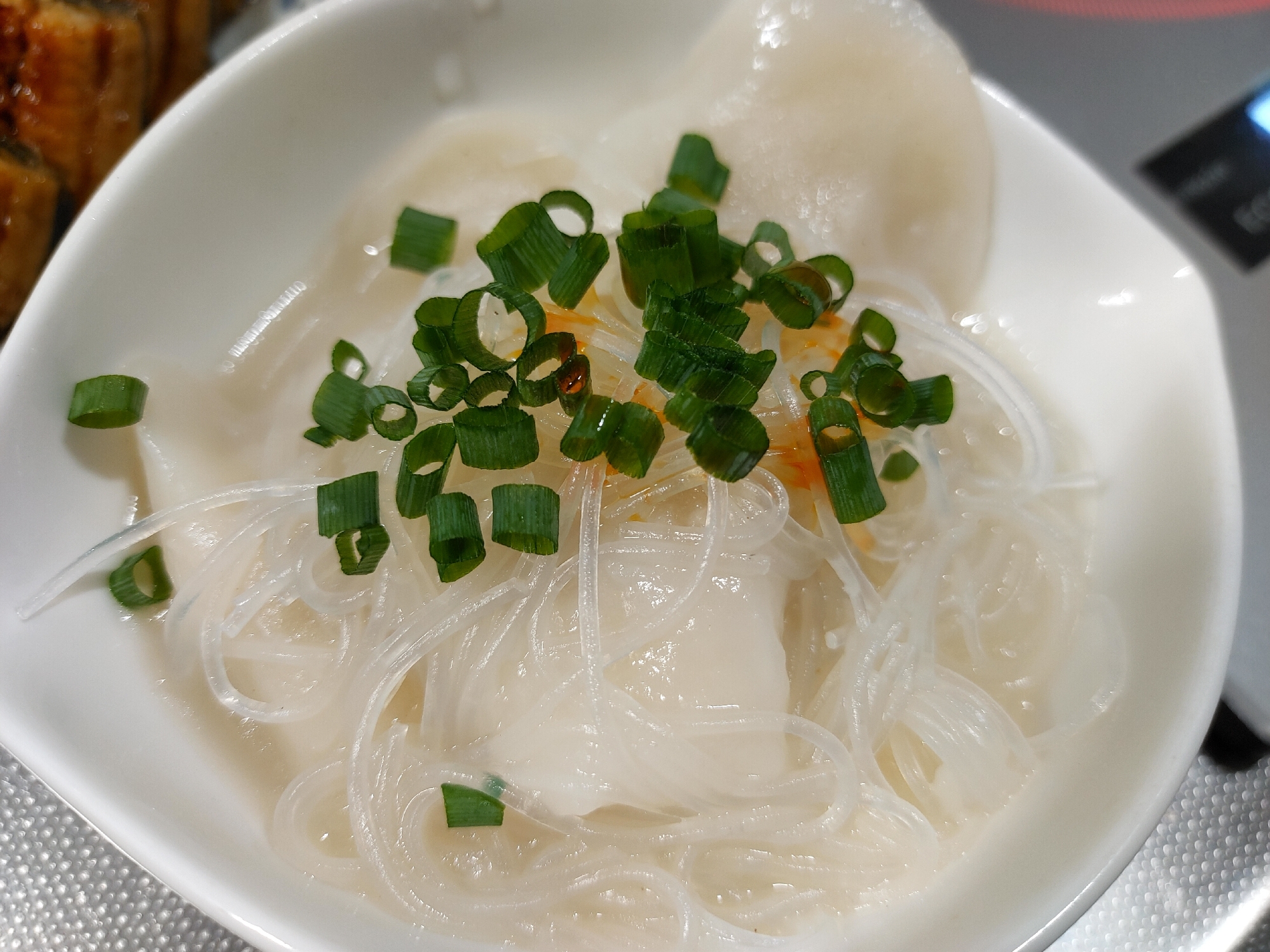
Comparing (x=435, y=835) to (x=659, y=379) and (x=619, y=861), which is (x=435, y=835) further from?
(x=659, y=379)

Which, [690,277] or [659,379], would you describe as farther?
[690,277]

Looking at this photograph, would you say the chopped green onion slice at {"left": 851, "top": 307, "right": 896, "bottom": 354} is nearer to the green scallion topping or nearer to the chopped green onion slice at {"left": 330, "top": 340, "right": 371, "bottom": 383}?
the green scallion topping

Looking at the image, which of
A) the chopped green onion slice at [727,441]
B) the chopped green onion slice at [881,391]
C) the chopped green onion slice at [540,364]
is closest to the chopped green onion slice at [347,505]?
the chopped green onion slice at [540,364]

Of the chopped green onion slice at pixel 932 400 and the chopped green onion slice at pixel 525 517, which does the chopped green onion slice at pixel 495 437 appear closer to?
the chopped green onion slice at pixel 525 517

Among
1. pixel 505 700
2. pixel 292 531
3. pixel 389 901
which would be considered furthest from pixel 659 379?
pixel 389 901

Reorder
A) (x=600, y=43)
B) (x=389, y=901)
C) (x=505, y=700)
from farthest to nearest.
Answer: (x=600, y=43), (x=505, y=700), (x=389, y=901)

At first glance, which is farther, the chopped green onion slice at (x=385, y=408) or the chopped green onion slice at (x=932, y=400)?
the chopped green onion slice at (x=932, y=400)
